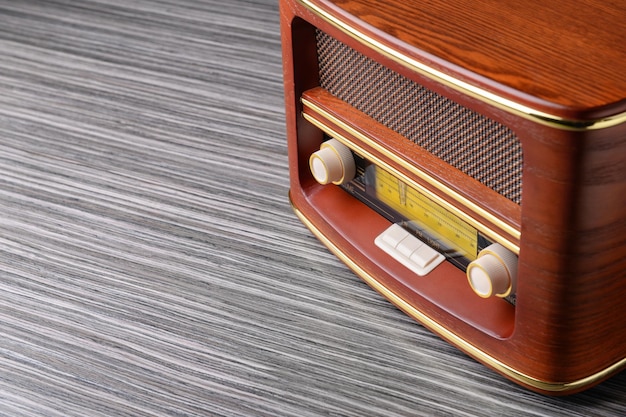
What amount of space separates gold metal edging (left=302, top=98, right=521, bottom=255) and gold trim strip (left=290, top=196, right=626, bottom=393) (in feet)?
0.48

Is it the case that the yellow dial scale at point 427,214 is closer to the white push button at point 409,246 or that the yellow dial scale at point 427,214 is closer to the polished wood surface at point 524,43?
the white push button at point 409,246

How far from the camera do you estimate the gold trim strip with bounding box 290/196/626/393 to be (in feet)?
3.01

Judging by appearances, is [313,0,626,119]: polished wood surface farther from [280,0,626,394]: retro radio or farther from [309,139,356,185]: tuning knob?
[309,139,356,185]: tuning knob

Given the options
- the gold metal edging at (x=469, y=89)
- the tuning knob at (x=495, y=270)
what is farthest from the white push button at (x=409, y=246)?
the gold metal edging at (x=469, y=89)

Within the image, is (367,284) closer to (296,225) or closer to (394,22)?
(296,225)

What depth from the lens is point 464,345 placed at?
3.21 ft

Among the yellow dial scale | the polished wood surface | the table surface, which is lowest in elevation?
the table surface

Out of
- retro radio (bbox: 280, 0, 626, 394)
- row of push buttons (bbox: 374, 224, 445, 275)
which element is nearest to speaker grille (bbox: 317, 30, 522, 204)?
retro radio (bbox: 280, 0, 626, 394)

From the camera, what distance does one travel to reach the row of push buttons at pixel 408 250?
102 cm

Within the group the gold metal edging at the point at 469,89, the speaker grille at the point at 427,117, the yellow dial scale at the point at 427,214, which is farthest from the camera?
the yellow dial scale at the point at 427,214

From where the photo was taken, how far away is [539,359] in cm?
90

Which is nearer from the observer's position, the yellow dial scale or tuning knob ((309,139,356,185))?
the yellow dial scale

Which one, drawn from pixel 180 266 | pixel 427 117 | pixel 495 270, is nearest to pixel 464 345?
pixel 495 270

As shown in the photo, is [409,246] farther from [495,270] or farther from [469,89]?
[469,89]
